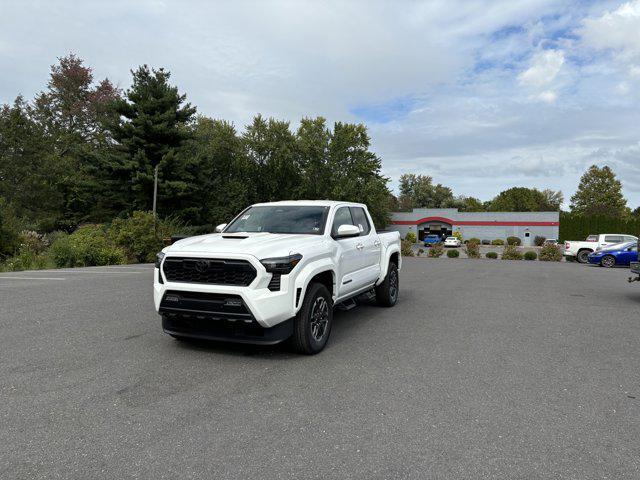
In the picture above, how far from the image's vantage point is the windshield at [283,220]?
6.09 meters

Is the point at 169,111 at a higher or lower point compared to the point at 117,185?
higher

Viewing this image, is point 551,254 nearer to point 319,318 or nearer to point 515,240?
point 319,318

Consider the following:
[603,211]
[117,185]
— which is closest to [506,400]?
[117,185]

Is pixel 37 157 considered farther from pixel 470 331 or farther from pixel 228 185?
pixel 470 331

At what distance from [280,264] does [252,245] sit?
461 mm

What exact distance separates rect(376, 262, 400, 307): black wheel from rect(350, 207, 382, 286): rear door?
2.13 feet

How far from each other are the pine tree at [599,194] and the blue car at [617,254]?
2413 inches

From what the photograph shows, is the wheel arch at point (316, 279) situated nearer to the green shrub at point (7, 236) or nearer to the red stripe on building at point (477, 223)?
the green shrub at point (7, 236)

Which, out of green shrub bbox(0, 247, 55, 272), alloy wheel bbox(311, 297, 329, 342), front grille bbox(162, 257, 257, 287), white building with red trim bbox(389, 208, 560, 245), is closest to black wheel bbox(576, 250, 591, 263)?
alloy wheel bbox(311, 297, 329, 342)

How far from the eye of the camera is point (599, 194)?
7969 centimetres

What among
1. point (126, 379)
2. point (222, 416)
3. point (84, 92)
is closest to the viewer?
point (222, 416)

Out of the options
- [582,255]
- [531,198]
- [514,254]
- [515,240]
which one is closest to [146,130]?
[514,254]

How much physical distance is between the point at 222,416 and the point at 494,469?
199cm

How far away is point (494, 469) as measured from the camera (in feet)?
9.31
